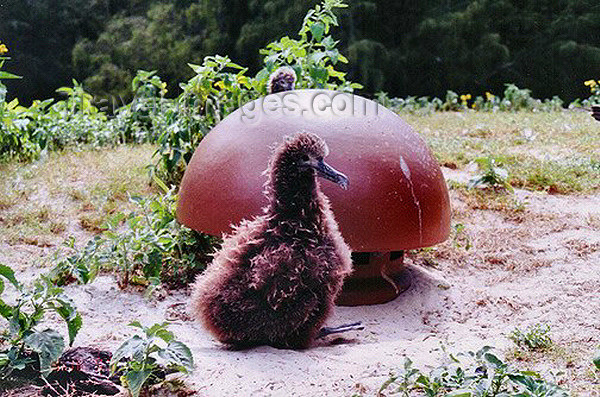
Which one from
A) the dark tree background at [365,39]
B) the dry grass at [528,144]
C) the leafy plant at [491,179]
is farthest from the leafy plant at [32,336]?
the dark tree background at [365,39]

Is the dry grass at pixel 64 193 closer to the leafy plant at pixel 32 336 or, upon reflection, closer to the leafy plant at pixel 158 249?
the leafy plant at pixel 158 249

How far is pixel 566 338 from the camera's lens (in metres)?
3.46

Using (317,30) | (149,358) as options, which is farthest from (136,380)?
(317,30)

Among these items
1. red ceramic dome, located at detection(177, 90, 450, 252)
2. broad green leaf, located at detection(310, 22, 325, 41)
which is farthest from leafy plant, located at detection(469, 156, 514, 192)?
red ceramic dome, located at detection(177, 90, 450, 252)

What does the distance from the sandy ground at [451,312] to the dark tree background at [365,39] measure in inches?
368

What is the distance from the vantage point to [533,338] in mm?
3365

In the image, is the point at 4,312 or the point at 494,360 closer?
the point at 494,360

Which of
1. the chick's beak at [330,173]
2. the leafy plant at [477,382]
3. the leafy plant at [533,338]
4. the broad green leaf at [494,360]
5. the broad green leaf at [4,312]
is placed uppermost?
the chick's beak at [330,173]

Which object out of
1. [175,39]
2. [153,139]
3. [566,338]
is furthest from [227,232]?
[175,39]

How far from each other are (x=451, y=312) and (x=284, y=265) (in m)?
1.51

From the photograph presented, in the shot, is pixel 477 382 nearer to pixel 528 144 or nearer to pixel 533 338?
pixel 533 338

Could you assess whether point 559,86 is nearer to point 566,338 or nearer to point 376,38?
point 376,38

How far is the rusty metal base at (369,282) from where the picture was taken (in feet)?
13.8

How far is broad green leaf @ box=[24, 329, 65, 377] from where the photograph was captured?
2.80 m
